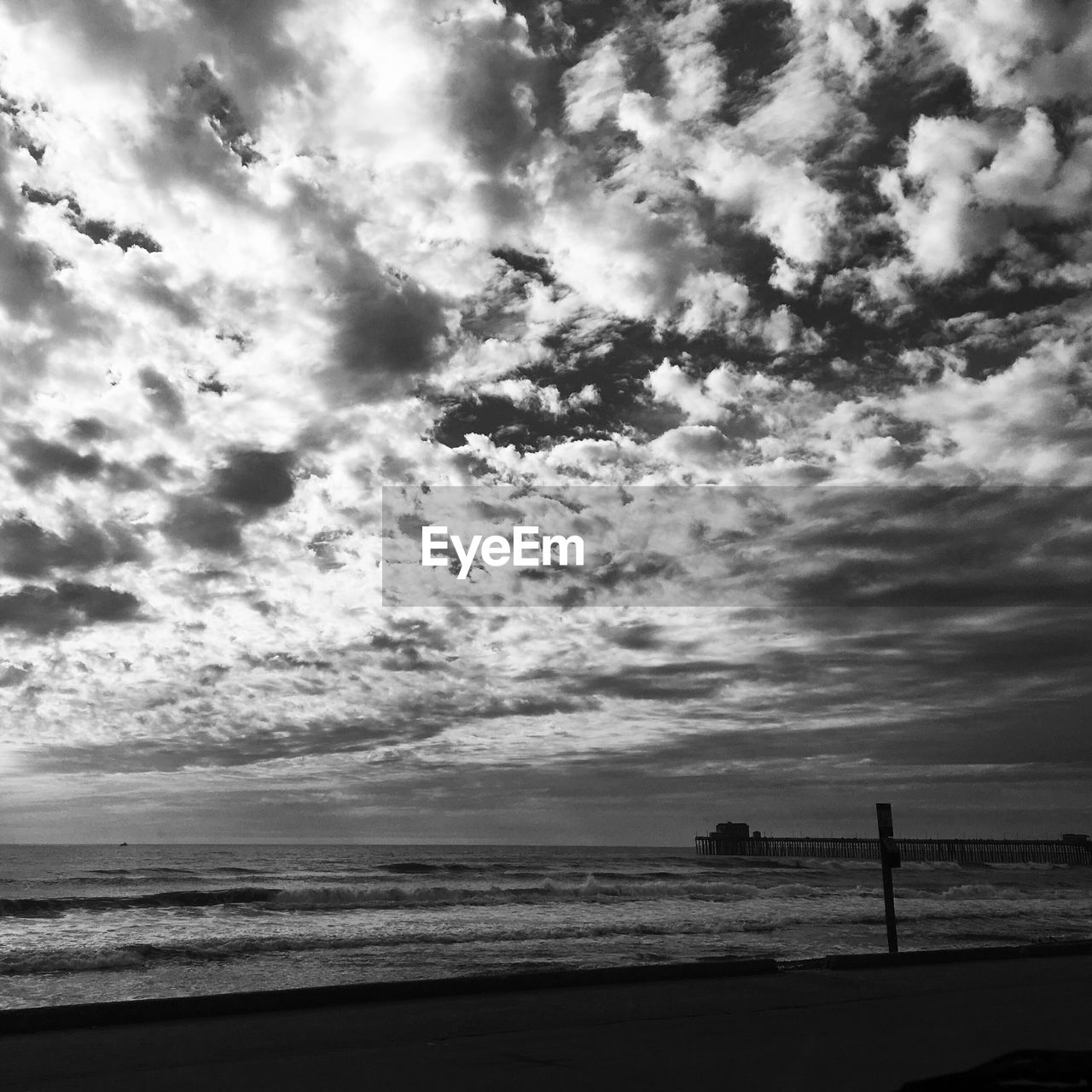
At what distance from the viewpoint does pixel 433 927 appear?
75.8 ft

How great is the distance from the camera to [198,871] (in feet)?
195

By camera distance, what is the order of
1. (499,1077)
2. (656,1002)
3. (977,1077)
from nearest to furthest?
(977,1077), (499,1077), (656,1002)

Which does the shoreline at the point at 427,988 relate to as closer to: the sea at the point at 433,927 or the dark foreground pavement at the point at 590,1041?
the dark foreground pavement at the point at 590,1041

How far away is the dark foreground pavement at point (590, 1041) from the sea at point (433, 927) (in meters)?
4.19

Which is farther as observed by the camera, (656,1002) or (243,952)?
(243,952)

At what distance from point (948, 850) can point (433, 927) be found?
8891 centimetres

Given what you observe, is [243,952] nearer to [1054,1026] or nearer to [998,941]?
[998,941]

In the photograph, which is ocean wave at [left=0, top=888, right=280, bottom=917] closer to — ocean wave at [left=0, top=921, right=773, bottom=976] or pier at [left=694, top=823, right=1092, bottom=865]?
ocean wave at [left=0, top=921, right=773, bottom=976]

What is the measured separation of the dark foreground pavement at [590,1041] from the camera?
610 centimetres

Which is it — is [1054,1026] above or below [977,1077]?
below

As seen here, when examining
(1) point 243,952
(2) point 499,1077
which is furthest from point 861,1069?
(1) point 243,952

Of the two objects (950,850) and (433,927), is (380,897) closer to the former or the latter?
(433,927)

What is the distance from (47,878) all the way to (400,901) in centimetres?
2928

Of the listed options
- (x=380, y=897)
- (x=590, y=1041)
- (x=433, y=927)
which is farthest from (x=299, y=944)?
(x=380, y=897)
